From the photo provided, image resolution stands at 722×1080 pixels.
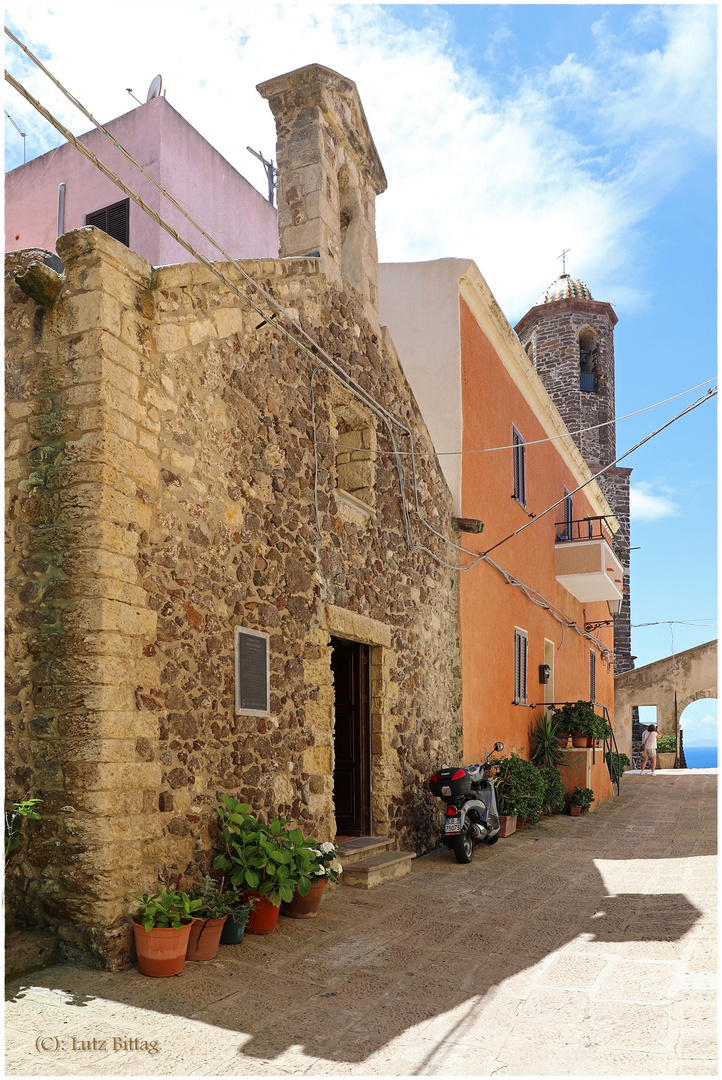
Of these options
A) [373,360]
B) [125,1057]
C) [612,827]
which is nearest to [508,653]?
[612,827]

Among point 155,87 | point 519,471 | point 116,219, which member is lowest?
point 519,471

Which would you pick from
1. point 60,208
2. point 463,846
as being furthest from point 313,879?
point 60,208

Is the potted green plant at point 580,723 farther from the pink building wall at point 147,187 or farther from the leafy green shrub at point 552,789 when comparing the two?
the pink building wall at point 147,187

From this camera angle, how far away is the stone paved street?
3561 mm

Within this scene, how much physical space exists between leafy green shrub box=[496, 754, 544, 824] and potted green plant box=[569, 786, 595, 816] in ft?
5.99

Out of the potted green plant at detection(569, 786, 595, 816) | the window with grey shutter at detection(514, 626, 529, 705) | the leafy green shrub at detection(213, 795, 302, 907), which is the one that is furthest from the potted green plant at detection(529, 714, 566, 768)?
the leafy green shrub at detection(213, 795, 302, 907)

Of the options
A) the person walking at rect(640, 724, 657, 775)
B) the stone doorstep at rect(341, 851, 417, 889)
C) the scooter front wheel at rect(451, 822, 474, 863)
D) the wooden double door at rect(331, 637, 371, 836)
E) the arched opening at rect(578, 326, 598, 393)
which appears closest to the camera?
the stone doorstep at rect(341, 851, 417, 889)

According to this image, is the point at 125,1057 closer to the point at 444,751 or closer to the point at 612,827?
the point at 444,751

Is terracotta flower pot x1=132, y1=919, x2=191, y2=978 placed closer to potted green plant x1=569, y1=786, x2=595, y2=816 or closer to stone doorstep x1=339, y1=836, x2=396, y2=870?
stone doorstep x1=339, y1=836, x2=396, y2=870

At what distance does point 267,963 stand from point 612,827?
7536 mm

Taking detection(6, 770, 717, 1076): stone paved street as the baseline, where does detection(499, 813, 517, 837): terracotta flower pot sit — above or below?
below

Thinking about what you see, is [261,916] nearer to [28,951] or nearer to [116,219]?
[28,951]

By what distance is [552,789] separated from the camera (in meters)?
12.0

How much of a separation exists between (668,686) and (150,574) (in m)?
21.4
